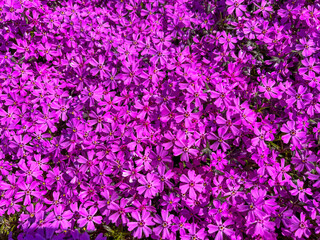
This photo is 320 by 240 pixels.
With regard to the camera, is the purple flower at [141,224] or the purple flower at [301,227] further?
the purple flower at [141,224]

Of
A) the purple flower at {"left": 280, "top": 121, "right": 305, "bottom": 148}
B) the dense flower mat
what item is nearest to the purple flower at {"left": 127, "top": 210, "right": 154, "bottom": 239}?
the dense flower mat

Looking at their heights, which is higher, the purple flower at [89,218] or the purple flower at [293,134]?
the purple flower at [293,134]

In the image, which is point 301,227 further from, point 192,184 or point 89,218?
point 89,218

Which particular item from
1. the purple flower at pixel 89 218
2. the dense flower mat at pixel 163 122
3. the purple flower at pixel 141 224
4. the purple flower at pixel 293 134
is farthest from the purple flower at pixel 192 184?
the purple flower at pixel 293 134

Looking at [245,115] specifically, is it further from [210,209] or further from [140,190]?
[140,190]

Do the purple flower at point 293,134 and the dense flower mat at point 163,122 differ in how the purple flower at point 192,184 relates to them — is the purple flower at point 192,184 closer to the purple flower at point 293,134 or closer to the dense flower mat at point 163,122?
the dense flower mat at point 163,122

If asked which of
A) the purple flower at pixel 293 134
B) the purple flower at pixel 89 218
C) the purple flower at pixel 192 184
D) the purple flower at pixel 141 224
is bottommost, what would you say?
the purple flower at pixel 89 218

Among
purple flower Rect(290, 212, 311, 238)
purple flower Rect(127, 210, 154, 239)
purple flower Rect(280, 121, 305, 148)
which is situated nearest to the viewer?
purple flower Rect(290, 212, 311, 238)

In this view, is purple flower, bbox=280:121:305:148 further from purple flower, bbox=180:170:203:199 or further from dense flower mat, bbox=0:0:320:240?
purple flower, bbox=180:170:203:199

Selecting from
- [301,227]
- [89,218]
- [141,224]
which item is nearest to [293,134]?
[301,227]

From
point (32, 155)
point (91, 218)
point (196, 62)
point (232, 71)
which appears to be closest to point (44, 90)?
point (32, 155)
